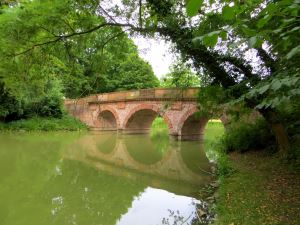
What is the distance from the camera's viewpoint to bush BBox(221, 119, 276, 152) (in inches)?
404

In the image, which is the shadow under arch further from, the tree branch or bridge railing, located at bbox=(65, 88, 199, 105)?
the tree branch

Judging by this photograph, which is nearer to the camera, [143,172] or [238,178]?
[238,178]

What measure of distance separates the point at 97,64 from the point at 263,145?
5.48m

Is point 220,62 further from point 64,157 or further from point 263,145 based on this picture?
point 64,157

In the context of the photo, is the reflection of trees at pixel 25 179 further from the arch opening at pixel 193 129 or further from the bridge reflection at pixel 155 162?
the arch opening at pixel 193 129

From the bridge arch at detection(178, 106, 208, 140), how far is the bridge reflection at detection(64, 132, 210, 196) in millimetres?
1129

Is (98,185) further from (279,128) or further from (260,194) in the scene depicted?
(279,128)

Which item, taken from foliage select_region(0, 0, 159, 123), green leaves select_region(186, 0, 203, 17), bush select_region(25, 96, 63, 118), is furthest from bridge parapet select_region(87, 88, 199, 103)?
green leaves select_region(186, 0, 203, 17)

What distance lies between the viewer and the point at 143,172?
36.7ft

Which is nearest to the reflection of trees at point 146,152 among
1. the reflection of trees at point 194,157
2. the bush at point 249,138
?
the reflection of trees at point 194,157

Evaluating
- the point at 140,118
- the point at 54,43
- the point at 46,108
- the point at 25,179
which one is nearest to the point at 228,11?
the point at 54,43

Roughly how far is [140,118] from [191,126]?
5.24 meters

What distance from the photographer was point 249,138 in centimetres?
1047

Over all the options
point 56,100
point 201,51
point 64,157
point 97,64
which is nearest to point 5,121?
point 56,100
